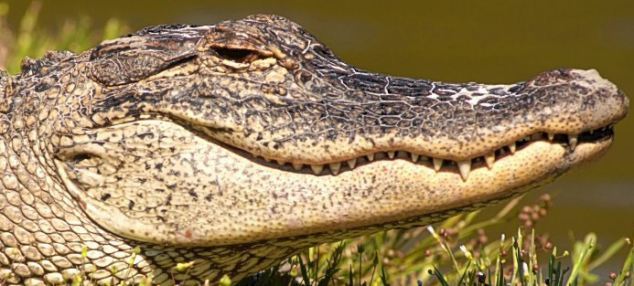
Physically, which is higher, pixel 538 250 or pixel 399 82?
pixel 399 82

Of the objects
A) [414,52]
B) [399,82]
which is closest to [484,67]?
[414,52]

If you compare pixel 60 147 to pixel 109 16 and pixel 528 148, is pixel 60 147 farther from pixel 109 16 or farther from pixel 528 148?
pixel 109 16

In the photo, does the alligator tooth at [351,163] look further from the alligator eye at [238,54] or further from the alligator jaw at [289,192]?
the alligator eye at [238,54]

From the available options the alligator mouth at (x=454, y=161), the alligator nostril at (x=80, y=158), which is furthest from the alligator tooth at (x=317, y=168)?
the alligator nostril at (x=80, y=158)

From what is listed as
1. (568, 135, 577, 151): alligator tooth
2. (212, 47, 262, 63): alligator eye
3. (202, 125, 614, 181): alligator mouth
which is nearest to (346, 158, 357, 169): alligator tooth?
(202, 125, 614, 181): alligator mouth

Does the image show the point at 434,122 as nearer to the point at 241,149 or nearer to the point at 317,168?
the point at 317,168

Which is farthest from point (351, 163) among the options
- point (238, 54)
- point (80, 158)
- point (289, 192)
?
point (80, 158)

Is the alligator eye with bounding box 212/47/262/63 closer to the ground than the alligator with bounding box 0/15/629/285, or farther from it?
farther from it

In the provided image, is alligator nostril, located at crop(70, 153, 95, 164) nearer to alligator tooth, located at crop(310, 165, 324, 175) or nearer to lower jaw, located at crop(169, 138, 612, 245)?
lower jaw, located at crop(169, 138, 612, 245)
